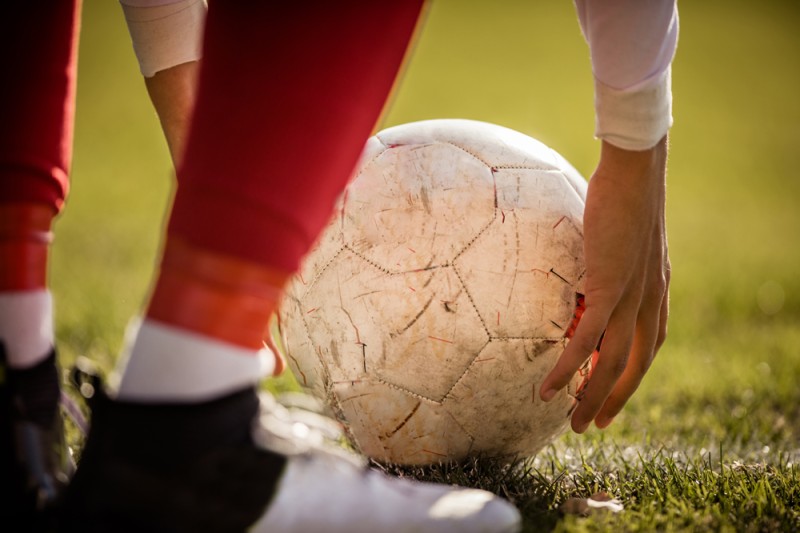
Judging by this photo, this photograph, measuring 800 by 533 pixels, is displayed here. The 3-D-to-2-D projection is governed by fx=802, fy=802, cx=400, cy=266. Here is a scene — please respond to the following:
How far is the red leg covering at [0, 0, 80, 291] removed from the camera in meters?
1.49

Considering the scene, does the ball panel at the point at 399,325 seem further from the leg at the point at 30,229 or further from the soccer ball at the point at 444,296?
the leg at the point at 30,229

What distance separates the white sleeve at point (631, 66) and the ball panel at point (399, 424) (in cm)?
74

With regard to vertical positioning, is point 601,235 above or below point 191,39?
below

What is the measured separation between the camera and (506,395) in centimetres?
185

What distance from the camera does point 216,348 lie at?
4.10ft

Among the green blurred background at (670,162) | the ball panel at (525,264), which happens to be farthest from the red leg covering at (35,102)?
the green blurred background at (670,162)

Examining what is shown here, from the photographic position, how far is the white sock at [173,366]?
1232 mm

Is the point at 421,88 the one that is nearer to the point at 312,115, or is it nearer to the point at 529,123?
the point at 529,123

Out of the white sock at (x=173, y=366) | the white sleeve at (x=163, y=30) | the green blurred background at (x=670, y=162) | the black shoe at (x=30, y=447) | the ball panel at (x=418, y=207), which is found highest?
the white sleeve at (x=163, y=30)

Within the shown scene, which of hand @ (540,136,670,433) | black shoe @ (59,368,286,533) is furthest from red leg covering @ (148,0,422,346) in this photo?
hand @ (540,136,670,433)

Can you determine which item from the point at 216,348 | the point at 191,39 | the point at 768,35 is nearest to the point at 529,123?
the point at 191,39

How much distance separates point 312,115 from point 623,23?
643 millimetres

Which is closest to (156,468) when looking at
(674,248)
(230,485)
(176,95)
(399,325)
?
(230,485)

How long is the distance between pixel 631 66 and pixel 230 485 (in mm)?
1044
